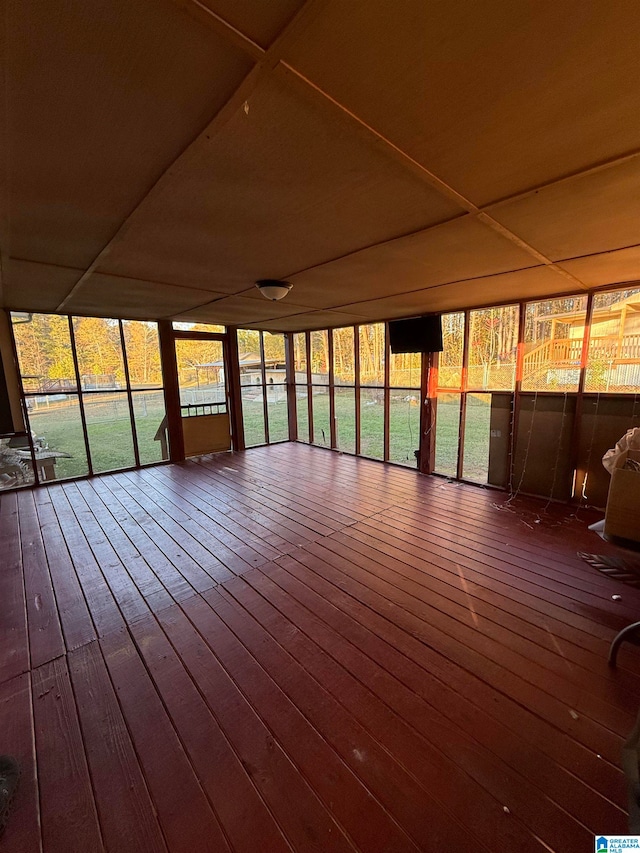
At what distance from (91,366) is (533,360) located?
21.8ft

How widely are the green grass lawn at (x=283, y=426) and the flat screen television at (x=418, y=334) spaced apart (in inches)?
31.6

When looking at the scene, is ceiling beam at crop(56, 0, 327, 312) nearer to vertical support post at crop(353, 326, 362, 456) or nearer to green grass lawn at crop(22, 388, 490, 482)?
green grass lawn at crop(22, 388, 490, 482)

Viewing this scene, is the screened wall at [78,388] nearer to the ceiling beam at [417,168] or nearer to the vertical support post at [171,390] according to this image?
the vertical support post at [171,390]

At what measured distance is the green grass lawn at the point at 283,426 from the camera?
550cm

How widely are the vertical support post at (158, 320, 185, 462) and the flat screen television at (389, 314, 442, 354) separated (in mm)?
3987

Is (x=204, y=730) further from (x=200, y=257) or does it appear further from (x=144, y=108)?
(x=200, y=257)

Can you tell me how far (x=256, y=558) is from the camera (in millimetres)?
3109

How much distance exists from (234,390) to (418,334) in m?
3.85

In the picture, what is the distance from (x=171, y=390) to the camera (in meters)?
6.38

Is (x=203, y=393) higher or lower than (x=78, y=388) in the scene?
lower

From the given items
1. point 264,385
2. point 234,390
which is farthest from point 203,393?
point 264,385

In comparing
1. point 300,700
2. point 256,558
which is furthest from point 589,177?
point 256,558

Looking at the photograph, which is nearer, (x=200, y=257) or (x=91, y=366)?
(x=200, y=257)

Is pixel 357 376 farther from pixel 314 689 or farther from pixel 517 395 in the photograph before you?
pixel 314 689
